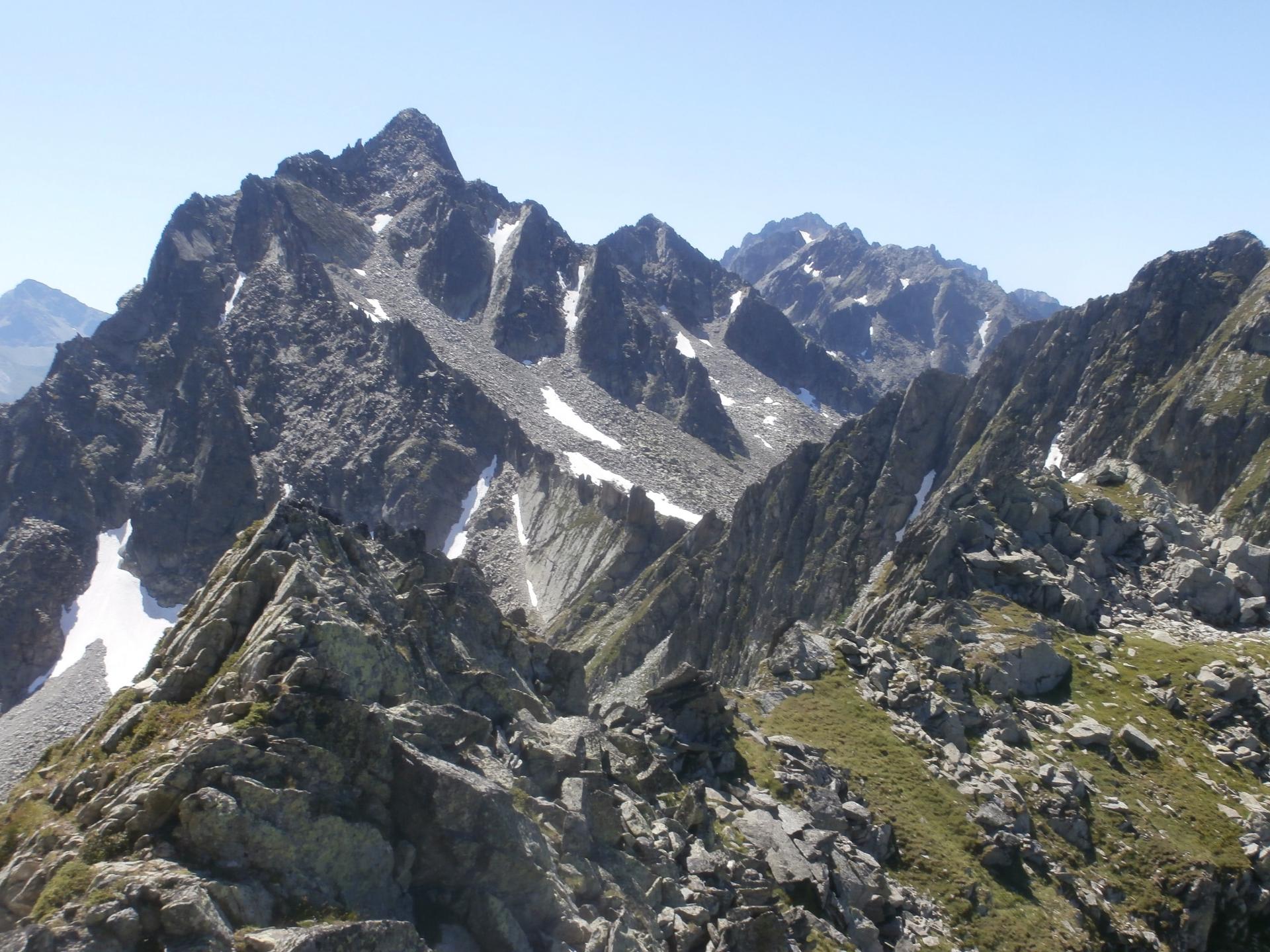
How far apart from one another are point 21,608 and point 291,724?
186881mm

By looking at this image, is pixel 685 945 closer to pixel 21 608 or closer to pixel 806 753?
pixel 806 753

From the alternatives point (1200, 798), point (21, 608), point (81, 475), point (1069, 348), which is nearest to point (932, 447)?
point (1069, 348)

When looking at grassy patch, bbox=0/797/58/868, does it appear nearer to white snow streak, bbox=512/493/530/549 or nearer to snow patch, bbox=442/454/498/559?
white snow streak, bbox=512/493/530/549

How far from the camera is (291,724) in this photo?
55.7 ft

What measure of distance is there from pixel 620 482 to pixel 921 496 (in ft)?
255

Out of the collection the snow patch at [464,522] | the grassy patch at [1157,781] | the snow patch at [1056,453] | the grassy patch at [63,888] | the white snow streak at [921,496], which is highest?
the snow patch at [1056,453]

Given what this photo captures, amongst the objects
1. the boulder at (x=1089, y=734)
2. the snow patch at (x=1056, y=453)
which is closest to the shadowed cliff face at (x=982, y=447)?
the snow patch at (x=1056, y=453)

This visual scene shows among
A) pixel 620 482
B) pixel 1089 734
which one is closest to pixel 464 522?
pixel 620 482

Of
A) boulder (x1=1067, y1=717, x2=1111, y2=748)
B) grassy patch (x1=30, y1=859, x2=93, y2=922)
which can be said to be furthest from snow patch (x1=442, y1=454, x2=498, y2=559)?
grassy patch (x1=30, y1=859, x2=93, y2=922)

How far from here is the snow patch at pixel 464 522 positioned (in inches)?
7185

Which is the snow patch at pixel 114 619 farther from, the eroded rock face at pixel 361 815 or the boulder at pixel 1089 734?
the boulder at pixel 1089 734

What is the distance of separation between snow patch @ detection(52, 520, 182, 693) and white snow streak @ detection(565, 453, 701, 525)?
7952cm

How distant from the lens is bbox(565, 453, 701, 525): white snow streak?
583ft

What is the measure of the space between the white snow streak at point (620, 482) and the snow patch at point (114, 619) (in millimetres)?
79524
